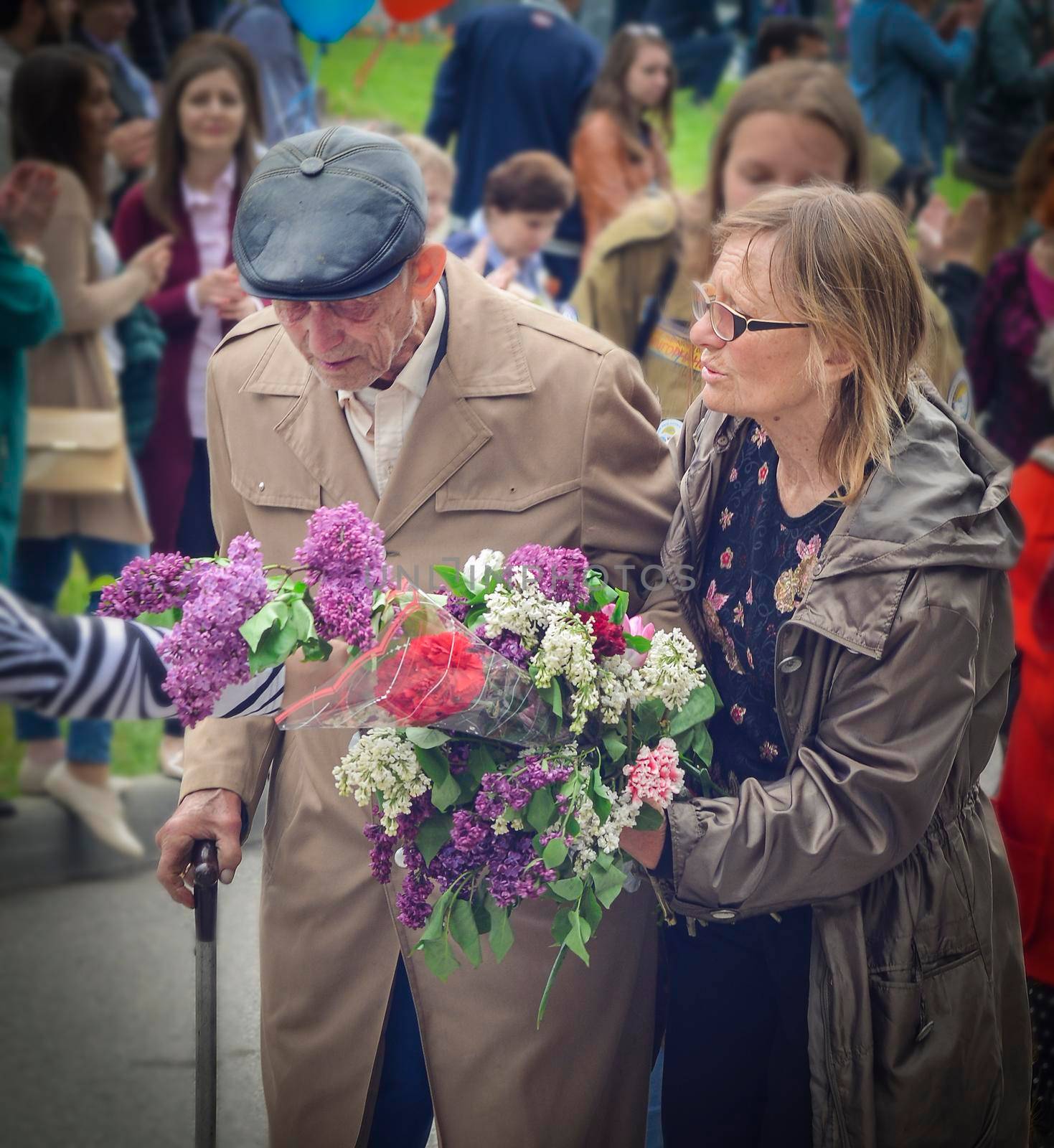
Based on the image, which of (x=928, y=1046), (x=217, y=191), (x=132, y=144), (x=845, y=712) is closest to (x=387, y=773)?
(x=845, y=712)

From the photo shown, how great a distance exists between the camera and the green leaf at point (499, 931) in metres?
2.22

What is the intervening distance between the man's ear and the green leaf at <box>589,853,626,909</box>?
3.43 ft

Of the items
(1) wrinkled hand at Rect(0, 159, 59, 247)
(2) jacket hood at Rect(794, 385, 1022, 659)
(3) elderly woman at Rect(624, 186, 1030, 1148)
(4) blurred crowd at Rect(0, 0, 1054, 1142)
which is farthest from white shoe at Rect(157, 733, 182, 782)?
(2) jacket hood at Rect(794, 385, 1022, 659)

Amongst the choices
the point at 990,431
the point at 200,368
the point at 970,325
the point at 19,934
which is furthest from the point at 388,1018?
the point at 970,325

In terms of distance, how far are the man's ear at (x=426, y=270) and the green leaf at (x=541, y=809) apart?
942 mm

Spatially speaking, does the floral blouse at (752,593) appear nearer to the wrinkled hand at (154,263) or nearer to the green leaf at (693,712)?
the green leaf at (693,712)

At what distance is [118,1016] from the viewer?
4.34m

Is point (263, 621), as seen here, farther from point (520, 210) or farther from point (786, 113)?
point (520, 210)

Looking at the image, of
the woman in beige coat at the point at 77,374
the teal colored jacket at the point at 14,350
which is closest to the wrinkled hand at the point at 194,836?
the teal colored jacket at the point at 14,350

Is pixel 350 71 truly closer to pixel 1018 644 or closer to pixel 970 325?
pixel 970 325

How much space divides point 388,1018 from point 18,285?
2.95 metres

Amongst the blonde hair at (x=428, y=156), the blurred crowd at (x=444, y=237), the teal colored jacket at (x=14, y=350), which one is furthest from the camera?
the blonde hair at (x=428, y=156)

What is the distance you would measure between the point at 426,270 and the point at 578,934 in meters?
1.18

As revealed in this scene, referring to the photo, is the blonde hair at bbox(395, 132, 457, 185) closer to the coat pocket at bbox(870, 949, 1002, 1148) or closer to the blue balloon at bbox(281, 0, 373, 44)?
the blue balloon at bbox(281, 0, 373, 44)
